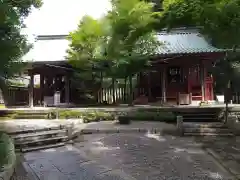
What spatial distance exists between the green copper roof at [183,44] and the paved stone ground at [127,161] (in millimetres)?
8737

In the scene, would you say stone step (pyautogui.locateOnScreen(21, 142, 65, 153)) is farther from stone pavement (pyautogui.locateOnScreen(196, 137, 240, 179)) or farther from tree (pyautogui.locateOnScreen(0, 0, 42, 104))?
stone pavement (pyautogui.locateOnScreen(196, 137, 240, 179))

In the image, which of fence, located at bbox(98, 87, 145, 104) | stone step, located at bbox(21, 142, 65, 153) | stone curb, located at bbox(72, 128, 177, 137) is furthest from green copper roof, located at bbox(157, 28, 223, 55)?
stone step, located at bbox(21, 142, 65, 153)

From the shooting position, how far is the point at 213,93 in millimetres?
20250

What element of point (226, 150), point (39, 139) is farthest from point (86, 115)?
point (226, 150)

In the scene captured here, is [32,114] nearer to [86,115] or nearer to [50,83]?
[86,115]

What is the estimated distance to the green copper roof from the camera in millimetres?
17719

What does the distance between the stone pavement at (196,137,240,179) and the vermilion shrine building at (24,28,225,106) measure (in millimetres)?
7665

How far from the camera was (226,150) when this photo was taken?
29.3 ft

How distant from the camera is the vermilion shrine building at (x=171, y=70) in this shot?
715 inches

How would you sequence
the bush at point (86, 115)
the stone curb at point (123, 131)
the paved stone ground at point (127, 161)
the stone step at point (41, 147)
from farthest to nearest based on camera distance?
the bush at point (86, 115) < the stone curb at point (123, 131) < the stone step at point (41, 147) < the paved stone ground at point (127, 161)

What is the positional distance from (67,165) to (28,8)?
7.62 meters

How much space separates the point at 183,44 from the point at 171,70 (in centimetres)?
197

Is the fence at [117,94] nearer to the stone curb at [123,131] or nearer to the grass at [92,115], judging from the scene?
the grass at [92,115]

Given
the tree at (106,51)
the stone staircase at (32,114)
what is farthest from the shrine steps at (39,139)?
the tree at (106,51)
